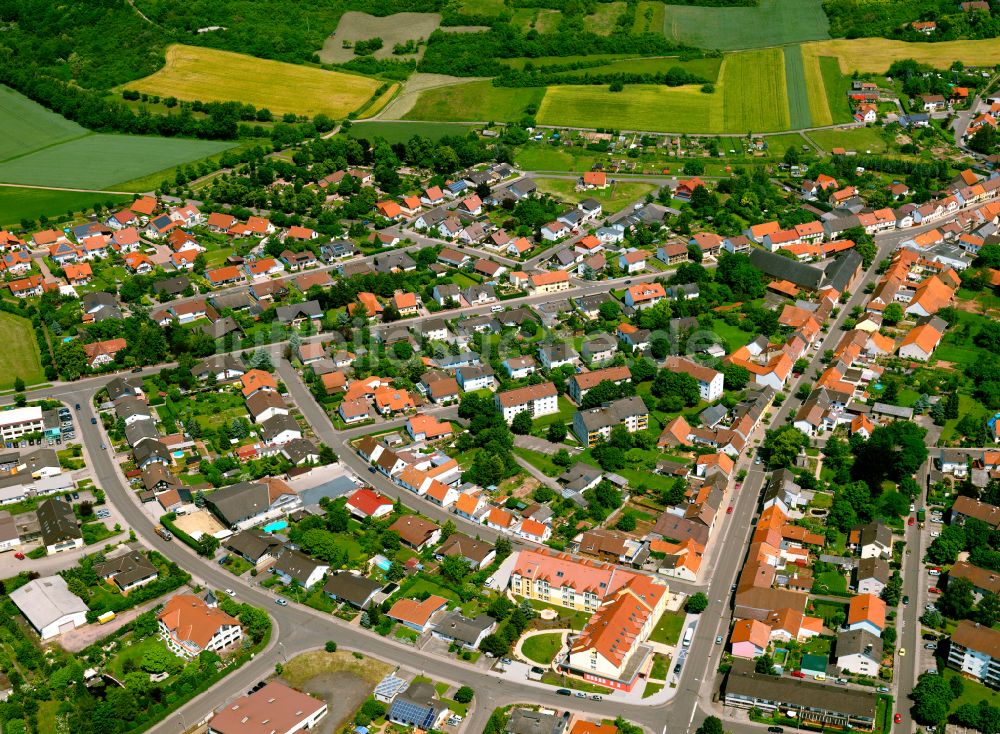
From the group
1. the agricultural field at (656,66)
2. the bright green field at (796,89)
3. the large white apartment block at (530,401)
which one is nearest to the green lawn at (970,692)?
the large white apartment block at (530,401)

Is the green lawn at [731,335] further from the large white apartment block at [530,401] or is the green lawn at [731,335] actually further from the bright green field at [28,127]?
the bright green field at [28,127]

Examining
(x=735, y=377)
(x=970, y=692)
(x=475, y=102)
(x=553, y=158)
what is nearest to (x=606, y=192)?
(x=553, y=158)

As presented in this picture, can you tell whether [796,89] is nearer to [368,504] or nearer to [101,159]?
[101,159]

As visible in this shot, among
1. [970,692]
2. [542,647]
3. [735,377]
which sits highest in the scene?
[735,377]

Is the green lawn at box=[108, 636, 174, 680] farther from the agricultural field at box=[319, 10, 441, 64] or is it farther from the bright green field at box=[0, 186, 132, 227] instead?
the agricultural field at box=[319, 10, 441, 64]

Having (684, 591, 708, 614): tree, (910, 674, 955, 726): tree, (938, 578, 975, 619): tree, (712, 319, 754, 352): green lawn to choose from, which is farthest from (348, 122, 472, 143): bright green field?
(910, 674, 955, 726): tree

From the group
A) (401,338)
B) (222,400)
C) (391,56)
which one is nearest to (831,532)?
(401,338)
